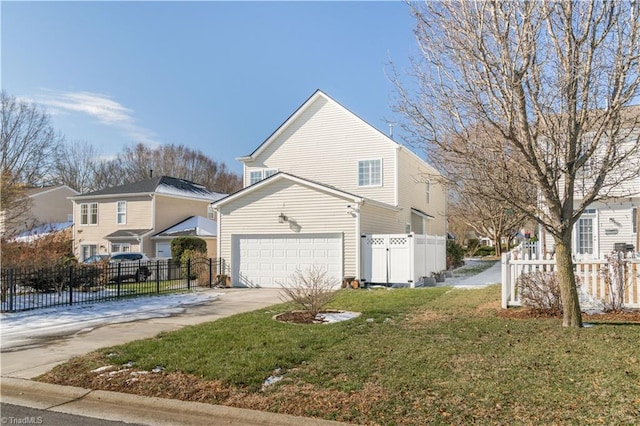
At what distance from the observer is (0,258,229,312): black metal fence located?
41.0 feet

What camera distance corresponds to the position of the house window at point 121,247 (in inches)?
1147

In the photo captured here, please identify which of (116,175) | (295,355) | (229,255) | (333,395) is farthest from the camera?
(116,175)

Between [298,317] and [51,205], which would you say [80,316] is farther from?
[51,205]

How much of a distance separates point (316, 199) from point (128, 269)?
8.67 metres

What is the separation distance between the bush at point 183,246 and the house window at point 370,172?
31.7 ft

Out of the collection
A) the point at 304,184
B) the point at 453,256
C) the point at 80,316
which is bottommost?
the point at 80,316

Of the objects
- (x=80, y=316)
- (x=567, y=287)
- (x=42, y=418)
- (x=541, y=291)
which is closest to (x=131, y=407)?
(x=42, y=418)

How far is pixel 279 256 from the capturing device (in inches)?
704

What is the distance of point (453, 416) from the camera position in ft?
14.0

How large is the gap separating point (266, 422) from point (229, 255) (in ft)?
47.5

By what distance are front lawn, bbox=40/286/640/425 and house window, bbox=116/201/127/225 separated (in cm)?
2369

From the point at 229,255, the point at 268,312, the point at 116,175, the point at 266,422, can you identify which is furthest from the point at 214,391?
the point at 116,175

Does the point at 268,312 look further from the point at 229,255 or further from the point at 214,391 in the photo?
the point at 229,255

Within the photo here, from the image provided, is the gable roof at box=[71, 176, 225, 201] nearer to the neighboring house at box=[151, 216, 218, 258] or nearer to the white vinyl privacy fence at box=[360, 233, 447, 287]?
the neighboring house at box=[151, 216, 218, 258]
